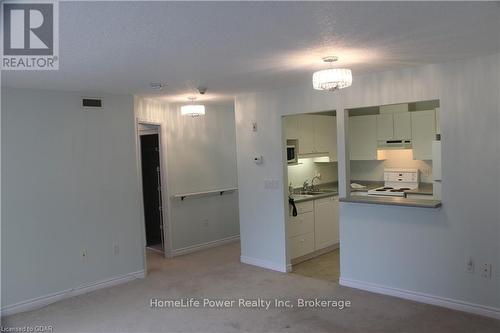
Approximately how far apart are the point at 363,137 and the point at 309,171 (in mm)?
1004

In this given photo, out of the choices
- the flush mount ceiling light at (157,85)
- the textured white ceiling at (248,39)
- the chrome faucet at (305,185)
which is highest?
the textured white ceiling at (248,39)

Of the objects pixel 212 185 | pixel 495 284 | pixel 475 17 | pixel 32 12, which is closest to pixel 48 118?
pixel 32 12

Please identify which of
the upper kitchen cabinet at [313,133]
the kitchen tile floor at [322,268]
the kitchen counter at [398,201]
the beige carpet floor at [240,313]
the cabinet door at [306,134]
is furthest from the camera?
the cabinet door at [306,134]

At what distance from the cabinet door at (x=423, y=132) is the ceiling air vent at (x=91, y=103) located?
14.0 ft

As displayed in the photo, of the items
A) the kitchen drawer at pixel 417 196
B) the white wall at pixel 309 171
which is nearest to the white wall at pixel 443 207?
the white wall at pixel 309 171

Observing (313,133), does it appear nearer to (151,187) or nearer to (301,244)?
(301,244)

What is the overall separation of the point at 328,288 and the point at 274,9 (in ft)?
10.7

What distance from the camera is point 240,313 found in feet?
12.8

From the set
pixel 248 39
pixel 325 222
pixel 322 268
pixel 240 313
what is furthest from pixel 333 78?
pixel 325 222

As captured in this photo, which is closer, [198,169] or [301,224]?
[301,224]

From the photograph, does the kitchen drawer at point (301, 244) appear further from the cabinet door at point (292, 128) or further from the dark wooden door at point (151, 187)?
the dark wooden door at point (151, 187)

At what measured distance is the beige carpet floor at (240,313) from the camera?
3553mm

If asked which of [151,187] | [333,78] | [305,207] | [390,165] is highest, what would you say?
[333,78]

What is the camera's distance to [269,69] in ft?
12.5
